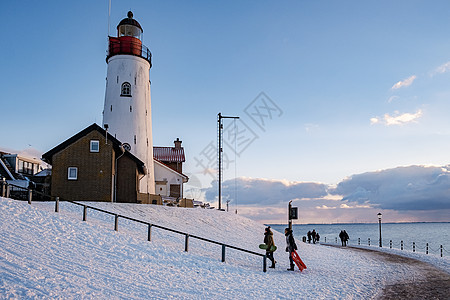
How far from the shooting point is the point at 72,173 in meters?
30.3

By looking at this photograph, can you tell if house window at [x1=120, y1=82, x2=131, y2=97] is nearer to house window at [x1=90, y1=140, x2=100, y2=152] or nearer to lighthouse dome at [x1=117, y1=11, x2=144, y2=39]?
lighthouse dome at [x1=117, y1=11, x2=144, y2=39]

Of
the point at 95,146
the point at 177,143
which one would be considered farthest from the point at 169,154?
the point at 95,146

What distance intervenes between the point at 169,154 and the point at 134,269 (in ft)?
136

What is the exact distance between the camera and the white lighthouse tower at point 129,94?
38.3 m

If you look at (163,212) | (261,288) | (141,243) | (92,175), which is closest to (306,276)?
(261,288)

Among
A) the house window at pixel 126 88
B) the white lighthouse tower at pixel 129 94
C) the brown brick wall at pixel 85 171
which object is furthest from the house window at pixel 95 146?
the house window at pixel 126 88

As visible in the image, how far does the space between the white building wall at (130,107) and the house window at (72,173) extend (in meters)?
8.14

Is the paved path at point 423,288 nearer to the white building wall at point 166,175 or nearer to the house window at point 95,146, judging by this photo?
the house window at point 95,146

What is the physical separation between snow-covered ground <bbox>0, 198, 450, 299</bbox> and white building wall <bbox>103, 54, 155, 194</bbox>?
54.2 ft

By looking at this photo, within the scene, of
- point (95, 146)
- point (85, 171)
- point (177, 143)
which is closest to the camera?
point (85, 171)

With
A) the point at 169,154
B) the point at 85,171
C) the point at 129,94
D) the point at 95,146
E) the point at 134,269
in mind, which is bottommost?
the point at 134,269

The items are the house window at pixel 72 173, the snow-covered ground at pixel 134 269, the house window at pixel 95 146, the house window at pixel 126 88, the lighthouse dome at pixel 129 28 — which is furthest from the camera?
→ the lighthouse dome at pixel 129 28

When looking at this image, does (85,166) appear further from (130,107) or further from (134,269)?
(134,269)

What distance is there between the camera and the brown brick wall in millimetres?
29969
